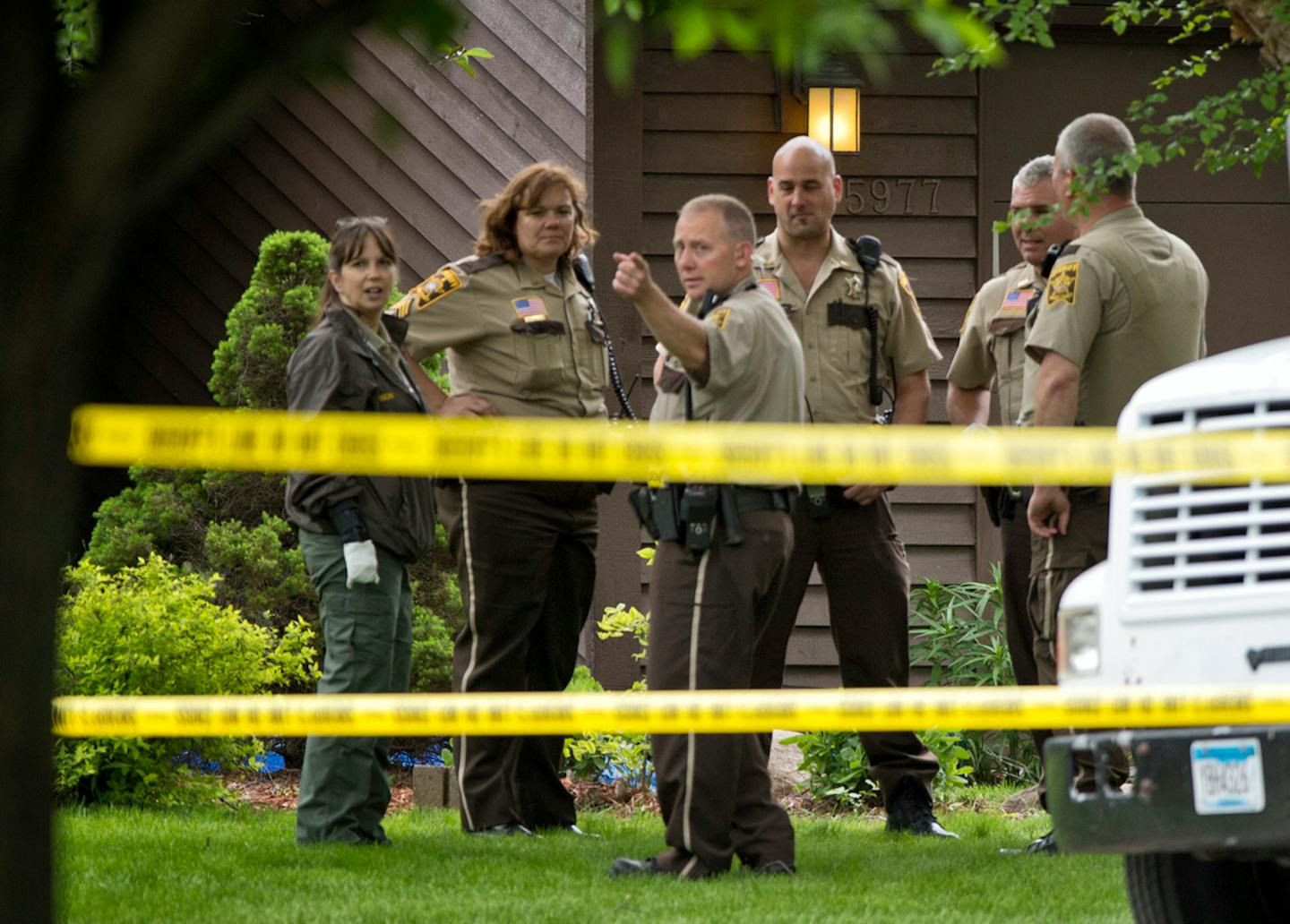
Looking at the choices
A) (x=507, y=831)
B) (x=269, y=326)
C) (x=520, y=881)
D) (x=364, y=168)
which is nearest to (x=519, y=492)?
(x=507, y=831)

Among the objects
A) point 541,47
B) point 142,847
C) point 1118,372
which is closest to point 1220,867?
point 1118,372

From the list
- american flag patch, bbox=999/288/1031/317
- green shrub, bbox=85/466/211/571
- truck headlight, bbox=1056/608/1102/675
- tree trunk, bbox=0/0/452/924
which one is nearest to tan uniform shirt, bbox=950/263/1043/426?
american flag patch, bbox=999/288/1031/317

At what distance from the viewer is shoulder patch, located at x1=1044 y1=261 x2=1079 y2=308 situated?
5375 mm

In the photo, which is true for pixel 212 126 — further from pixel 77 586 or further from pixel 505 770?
pixel 77 586

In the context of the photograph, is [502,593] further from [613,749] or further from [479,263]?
[613,749]

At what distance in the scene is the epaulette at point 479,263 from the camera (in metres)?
6.18

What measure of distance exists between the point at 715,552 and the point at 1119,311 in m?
1.58

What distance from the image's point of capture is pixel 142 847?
5453 millimetres

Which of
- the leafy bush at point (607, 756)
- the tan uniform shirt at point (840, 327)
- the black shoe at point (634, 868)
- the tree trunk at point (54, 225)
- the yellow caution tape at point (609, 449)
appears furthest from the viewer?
the leafy bush at point (607, 756)

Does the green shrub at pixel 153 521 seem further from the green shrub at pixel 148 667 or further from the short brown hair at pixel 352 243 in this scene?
the short brown hair at pixel 352 243

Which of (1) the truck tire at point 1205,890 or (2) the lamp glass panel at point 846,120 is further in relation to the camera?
(2) the lamp glass panel at point 846,120

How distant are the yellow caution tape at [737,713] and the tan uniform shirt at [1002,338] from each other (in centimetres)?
291

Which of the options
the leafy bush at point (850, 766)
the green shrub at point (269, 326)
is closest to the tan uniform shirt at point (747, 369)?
the leafy bush at point (850, 766)

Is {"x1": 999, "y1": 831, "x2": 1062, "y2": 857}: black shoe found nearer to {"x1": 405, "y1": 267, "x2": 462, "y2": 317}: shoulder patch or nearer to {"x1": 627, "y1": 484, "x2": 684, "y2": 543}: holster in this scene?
{"x1": 627, "y1": 484, "x2": 684, "y2": 543}: holster
